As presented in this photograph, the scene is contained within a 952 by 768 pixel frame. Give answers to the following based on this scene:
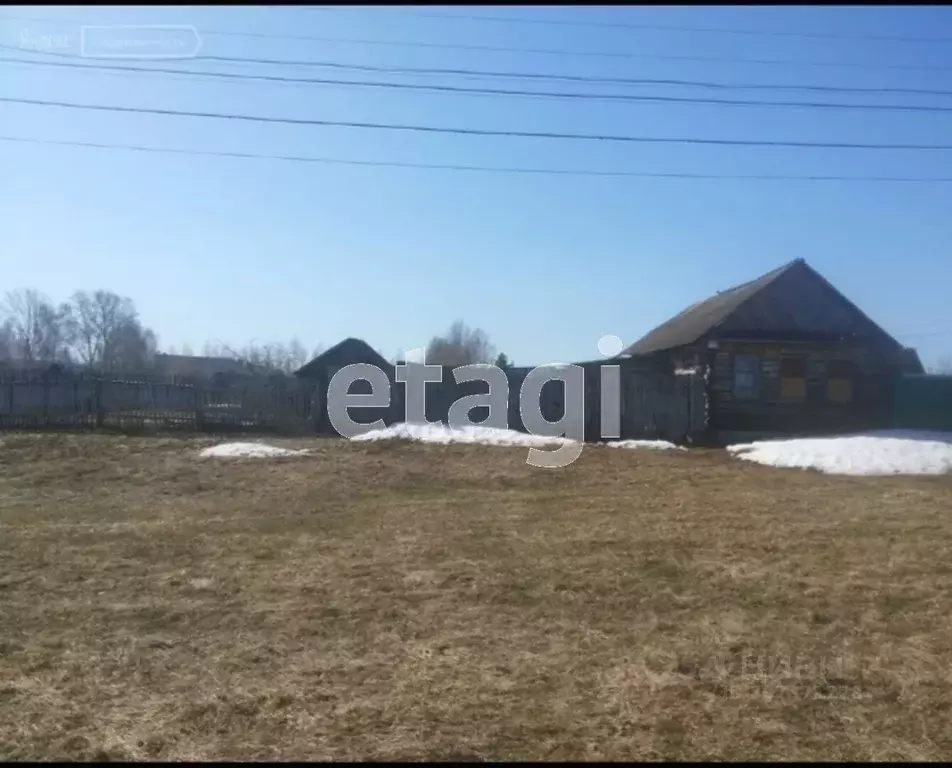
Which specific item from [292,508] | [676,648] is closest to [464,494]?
[292,508]

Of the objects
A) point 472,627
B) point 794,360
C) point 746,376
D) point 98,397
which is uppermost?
point 794,360

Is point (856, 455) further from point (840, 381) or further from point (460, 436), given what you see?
point (460, 436)

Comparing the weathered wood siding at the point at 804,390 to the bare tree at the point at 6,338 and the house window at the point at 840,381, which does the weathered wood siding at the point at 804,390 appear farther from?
the bare tree at the point at 6,338

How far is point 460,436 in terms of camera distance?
1783 centimetres

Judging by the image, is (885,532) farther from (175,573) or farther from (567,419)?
(567,419)

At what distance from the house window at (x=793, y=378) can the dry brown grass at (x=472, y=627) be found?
10.2 m

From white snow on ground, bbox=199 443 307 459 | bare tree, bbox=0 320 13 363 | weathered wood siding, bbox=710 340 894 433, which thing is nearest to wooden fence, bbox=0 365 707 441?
weathered wood siding, bbox=710 340 894 433

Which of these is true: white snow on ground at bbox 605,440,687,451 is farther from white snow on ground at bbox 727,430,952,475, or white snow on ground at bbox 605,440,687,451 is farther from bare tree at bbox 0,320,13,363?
bare tree at bbox 0,320,13,363

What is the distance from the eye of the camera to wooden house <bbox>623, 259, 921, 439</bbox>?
1986 cm

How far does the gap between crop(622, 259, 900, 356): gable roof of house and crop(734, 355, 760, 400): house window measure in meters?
1.31

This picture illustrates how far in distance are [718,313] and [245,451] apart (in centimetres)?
1408

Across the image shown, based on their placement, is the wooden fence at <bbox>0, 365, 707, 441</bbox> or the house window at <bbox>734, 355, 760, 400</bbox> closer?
the wooden fence at <bbox>0, 365, 707, 441</bbox>

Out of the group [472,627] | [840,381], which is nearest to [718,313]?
[840,381]

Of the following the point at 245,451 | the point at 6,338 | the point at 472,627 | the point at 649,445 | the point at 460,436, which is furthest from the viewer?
the point at 6,338
